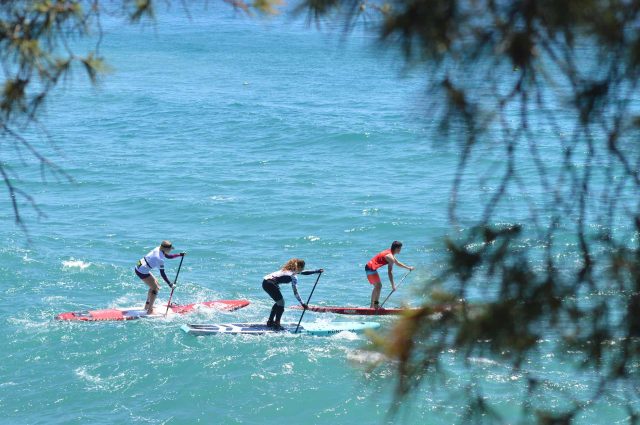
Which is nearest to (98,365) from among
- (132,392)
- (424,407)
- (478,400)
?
(132,392)

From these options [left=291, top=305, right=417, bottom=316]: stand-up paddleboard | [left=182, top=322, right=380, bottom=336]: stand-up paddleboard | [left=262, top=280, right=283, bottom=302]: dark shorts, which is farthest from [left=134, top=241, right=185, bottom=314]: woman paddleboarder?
[left=291, top=305, right=417, bottom=316]: stand-up paddleboard

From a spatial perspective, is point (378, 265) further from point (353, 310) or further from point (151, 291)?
point (151, 291)

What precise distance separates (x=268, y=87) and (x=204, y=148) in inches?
482

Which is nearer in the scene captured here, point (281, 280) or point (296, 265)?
point (296, 265)

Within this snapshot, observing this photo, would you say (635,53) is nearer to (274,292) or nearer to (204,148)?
(274,292)

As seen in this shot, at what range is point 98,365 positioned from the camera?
16.4m

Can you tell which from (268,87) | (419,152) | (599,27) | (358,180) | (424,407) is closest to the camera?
(599,27)

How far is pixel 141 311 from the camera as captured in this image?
1867cm

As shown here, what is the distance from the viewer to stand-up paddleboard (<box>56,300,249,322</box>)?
18.2 m

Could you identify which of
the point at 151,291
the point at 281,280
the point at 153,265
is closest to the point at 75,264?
the point at 151,291

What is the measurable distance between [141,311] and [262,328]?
2.58m

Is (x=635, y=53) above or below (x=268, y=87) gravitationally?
above

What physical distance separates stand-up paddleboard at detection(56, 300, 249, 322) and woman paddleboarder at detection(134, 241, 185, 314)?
9.1 inches

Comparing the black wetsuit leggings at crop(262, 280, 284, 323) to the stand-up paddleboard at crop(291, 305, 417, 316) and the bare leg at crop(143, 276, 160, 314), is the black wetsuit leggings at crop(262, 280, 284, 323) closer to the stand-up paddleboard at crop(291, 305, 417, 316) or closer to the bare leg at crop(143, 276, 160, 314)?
the stand-up paddleboard at crop(291, 305, 417, 316)
